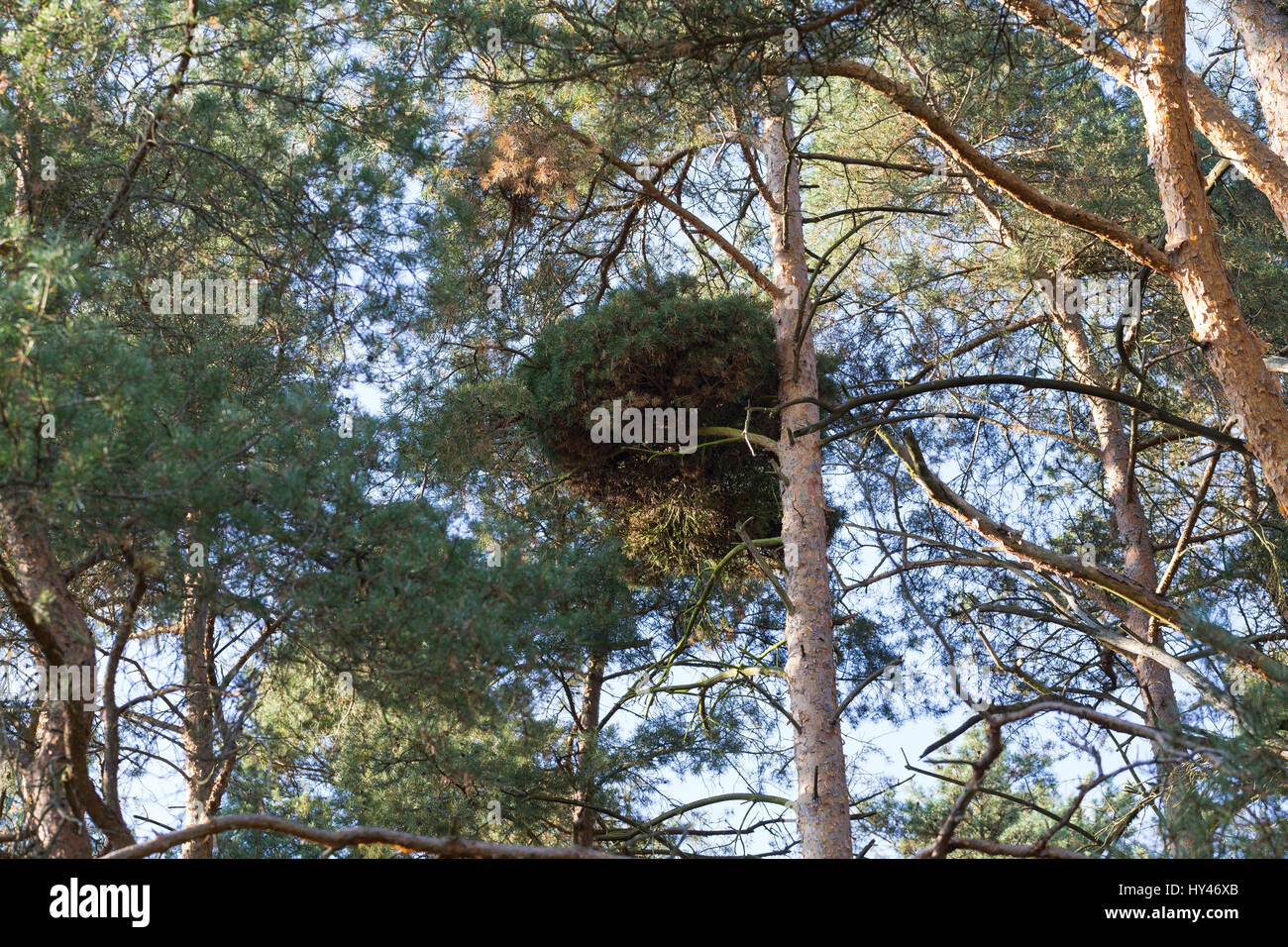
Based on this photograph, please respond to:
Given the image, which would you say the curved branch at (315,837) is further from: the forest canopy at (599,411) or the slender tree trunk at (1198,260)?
the slender tree trunk at (1198,260)

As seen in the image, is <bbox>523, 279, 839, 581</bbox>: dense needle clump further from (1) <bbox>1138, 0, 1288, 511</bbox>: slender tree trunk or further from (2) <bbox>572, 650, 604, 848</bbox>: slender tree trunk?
(1) <bbox>1138, 0, 1288, 511</bbox>: slender tree trunk

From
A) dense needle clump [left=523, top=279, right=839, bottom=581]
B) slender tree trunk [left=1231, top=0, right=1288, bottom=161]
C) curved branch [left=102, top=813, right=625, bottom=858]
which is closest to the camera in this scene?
curved branch [left=102, top=813, right=625, bottom=858]

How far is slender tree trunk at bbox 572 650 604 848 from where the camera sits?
26.2 feet

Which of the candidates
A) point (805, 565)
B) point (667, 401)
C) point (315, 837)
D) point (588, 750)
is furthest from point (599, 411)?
point (315, 837)

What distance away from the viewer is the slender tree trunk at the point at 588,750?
26.2 feet

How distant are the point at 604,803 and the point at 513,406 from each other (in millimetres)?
3296

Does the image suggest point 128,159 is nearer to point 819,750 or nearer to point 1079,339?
point 819,750

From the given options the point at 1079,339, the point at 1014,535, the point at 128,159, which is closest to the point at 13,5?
the point at 128,159

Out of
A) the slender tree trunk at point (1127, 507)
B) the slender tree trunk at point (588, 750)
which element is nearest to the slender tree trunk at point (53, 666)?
the slender tree trunk at point (588, 750)

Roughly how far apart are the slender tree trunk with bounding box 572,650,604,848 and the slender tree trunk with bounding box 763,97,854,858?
1.46 m

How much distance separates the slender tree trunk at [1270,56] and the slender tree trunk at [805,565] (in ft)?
9.41

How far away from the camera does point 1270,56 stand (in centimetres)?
679

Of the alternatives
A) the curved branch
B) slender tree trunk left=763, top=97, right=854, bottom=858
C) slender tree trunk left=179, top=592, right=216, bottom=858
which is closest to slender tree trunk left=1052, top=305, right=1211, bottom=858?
slender tree trunk left=763, top=97, right=854, bottom=858

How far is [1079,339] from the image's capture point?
9.16 meters
